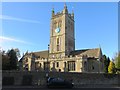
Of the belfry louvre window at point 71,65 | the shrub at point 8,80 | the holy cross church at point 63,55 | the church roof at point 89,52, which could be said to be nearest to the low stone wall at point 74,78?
the shrub at point 8,80

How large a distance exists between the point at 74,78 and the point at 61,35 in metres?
50.5

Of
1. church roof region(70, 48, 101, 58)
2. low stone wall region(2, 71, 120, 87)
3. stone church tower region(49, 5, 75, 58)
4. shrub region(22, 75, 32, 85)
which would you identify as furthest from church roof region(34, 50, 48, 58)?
shrub region(22, 75, 32, 85)

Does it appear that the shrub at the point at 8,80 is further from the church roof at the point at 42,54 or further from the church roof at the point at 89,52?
the church roof at the point at 42,54

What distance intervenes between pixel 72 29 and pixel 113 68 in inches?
1279

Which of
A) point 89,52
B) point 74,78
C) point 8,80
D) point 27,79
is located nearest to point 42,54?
point 89,52

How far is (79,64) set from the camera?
87.6m

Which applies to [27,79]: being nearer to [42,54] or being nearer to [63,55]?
[63,55]

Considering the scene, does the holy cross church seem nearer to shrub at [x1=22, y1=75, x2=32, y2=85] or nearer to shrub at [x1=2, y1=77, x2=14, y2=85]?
shrub at [x1=22, y1=75, x2=32, y2=85]

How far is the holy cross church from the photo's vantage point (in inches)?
3524

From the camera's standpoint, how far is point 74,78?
49.7 meters

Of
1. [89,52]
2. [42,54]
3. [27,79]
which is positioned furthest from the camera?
[42,54]

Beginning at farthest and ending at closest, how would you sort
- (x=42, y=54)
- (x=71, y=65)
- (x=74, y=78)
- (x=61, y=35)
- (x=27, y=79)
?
(x=42, y=54) → (x=61, y=35) → (x=71, y=65) → (x=74, y=78) → (x=27, y=79)

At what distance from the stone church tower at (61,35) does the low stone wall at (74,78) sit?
42054mm

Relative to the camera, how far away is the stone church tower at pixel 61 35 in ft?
318
